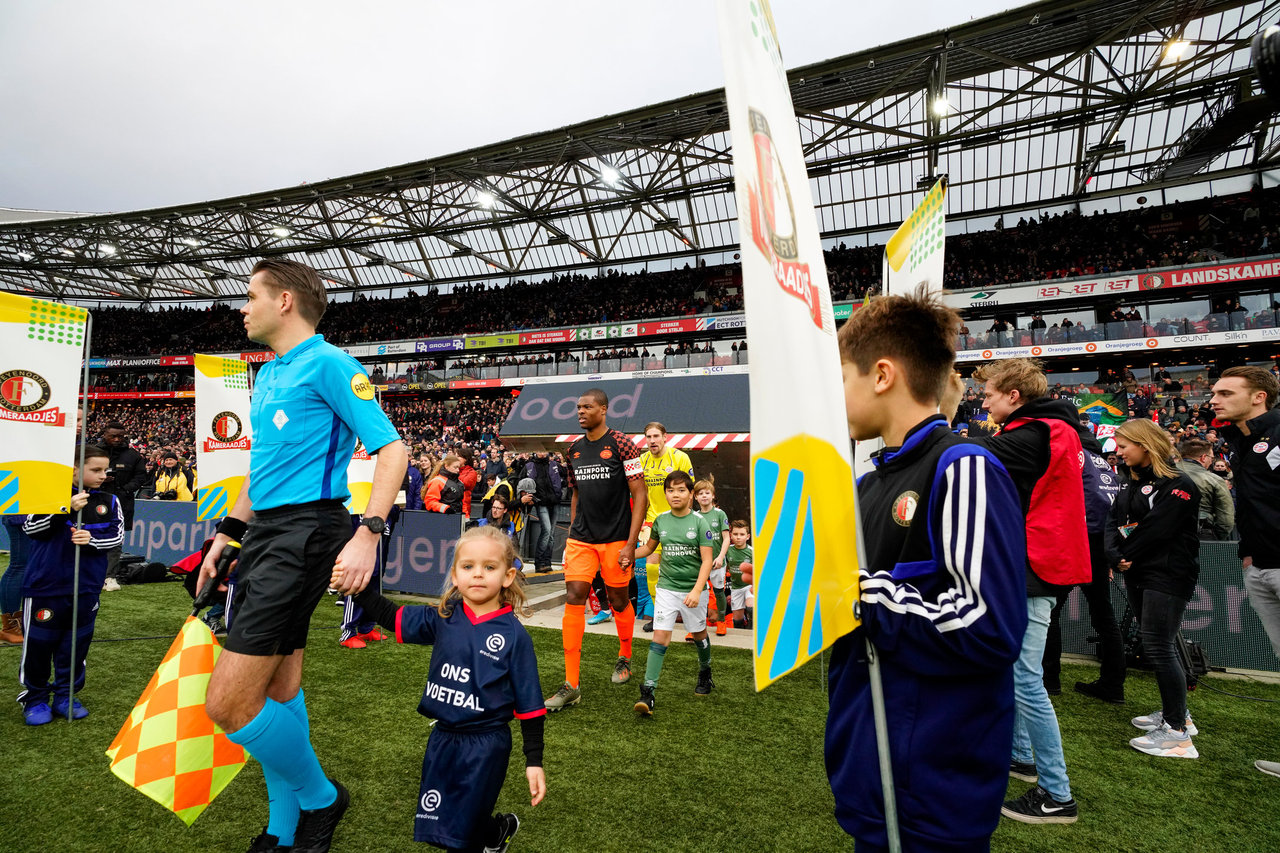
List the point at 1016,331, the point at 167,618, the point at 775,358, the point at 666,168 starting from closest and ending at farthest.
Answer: the point at 775,358
the point at 167,618
the point at 1016,331
the point at 666,168

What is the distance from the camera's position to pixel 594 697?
4.23 metres

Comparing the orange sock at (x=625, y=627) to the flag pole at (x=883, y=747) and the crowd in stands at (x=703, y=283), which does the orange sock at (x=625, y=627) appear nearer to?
the flag pole at (x=883, y=747)

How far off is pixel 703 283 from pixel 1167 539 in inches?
1309

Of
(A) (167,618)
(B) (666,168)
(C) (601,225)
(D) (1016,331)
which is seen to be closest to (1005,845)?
(A) (167,618)

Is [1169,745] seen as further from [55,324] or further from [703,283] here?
[703,283]

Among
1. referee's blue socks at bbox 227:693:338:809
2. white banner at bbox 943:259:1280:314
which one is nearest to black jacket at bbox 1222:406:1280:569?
referee's blue socks at bbox 227:693:338:809

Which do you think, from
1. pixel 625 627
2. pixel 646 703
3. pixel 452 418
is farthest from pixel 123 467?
pixel 452 418

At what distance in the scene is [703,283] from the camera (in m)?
35.5

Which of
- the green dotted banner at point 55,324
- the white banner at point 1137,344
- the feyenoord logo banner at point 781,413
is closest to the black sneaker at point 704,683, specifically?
the feyenoord logo banner at point 781,413

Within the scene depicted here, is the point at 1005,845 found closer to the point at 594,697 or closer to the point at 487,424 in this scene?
the point at 594,697

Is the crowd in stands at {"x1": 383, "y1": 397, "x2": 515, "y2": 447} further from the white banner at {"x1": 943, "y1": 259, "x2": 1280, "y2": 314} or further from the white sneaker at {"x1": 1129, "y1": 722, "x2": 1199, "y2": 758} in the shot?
the white sneaker at {"x1": 1129, "y1": 722, "x2": 1199, "y2": 758}

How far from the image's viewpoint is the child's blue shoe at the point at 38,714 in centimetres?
351

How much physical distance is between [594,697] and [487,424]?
26.2 metres

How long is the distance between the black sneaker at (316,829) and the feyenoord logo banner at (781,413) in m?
2.18
